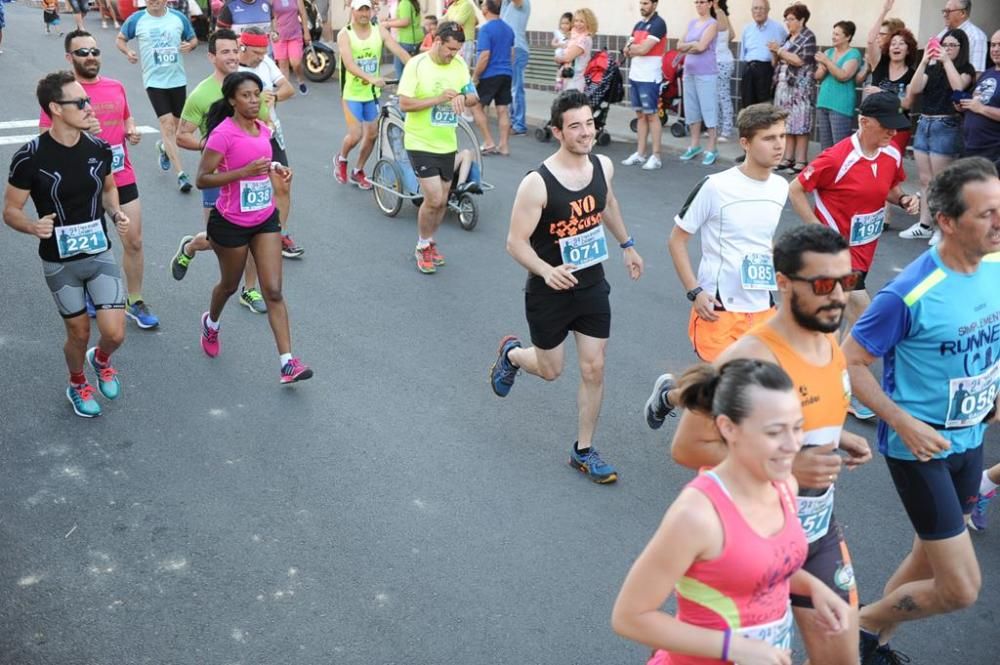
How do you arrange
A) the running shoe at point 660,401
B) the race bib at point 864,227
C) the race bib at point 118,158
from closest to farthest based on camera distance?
the running shoe at point 660,401 → the race bib at point 864,227 → the race bib at point 118,158

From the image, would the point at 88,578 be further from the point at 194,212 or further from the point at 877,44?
the point at 877,44

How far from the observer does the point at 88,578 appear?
16.9 feet

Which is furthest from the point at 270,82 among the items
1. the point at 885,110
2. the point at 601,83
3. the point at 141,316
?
the point at 601,83

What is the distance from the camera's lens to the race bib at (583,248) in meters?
5.87

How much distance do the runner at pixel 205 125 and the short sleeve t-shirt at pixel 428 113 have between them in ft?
4.52

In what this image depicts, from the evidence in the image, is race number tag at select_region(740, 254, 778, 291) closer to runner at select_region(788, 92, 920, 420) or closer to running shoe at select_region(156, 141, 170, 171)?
runner at select_region(788, 92, 920, 420)

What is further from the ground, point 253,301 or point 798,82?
point 798,82

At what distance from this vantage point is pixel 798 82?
12.9 m

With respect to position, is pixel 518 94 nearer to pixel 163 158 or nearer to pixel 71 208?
pixel 163 158

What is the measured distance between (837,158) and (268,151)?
3503 millimetres

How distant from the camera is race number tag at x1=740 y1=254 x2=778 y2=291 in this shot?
5.57 metres

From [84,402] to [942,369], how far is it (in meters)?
5.00

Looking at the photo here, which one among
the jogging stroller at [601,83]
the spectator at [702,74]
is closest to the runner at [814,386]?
the spectator at [702,74]

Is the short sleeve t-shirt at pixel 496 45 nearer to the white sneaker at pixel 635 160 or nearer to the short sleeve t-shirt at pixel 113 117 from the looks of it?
the white sneaker at pixel 635 160
